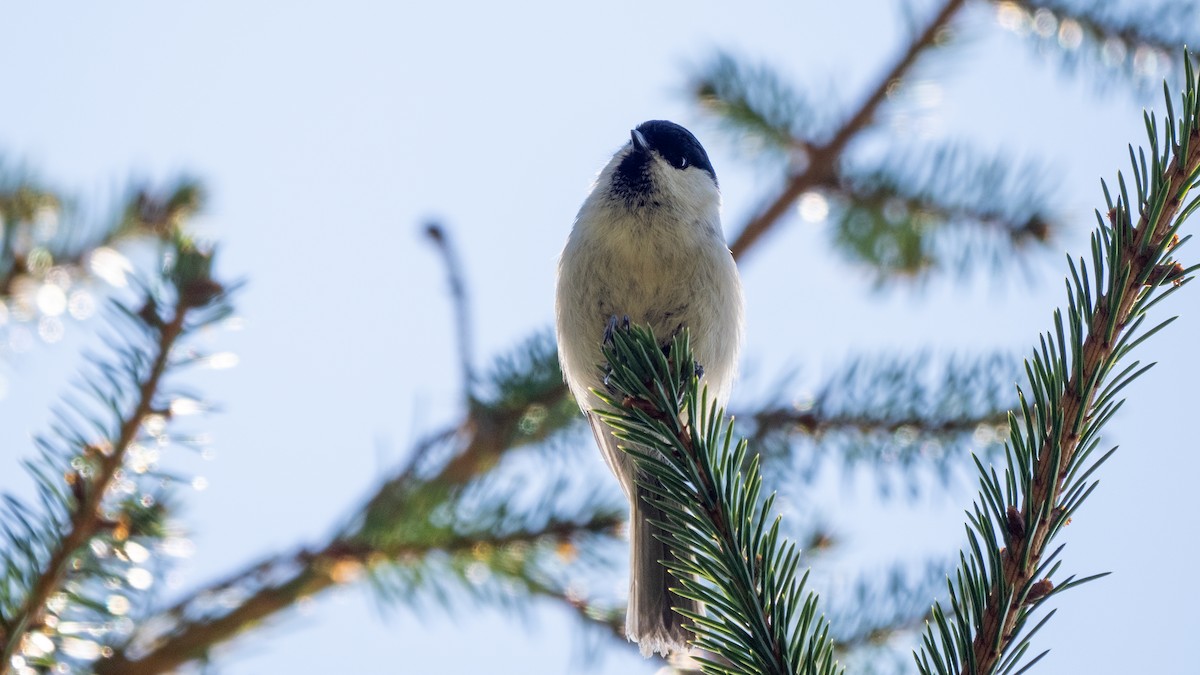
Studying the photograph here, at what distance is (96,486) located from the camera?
1237 mm

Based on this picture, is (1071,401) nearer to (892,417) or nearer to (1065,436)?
(1065,436)

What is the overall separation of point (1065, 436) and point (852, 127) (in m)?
1.49

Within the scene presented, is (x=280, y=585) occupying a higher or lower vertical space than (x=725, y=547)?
lower

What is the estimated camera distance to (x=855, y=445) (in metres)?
1.94

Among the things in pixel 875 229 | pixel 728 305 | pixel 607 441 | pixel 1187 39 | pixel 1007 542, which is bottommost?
pixel 1007 542

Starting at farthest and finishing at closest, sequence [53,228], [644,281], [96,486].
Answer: [644,281], [53,228], [96,486]

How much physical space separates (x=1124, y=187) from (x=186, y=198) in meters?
1.59

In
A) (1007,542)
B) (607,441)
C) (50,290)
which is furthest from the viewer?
(607,441)

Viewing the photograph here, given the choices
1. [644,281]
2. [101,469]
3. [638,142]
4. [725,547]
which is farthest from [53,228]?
[638,142]

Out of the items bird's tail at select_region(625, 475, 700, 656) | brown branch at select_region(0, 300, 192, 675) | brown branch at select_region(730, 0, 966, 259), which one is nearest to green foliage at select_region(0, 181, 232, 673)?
brown branch at select_region(0, 300, 192, 675)

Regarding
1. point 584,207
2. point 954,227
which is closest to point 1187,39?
point 954,227

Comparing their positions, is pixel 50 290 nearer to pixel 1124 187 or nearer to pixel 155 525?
pixel 155 525

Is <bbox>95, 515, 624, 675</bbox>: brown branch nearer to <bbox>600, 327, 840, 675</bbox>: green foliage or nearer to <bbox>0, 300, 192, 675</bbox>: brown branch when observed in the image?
<bbox>0, 300, 192, 675</bbox>: brown branch

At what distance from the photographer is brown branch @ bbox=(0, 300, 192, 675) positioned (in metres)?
1.22
